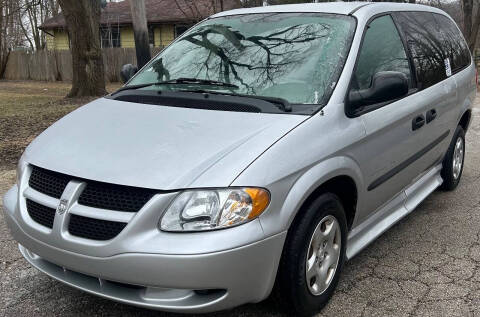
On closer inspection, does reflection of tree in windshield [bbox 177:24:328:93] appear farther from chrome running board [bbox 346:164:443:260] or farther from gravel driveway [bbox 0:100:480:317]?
gravel driveway [bbox 0:100:480:317]

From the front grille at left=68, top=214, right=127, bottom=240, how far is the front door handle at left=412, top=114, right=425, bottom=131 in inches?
93.7

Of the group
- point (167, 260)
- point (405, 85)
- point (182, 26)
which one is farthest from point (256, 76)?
point (182, 26)

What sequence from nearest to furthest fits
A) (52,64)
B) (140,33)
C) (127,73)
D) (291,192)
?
(291,192) → (127,73) → (140,33) → (52,64)

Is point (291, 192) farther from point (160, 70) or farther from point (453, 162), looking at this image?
point (453, 162)

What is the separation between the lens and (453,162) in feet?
16.8

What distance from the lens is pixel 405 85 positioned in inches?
127

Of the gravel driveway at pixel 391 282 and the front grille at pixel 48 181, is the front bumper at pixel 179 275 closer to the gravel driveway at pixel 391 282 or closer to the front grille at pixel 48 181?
the front grille at pixel 48 181

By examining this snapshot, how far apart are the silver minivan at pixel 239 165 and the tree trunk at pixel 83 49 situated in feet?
32.2

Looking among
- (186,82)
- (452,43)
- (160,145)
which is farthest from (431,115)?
(160,145)

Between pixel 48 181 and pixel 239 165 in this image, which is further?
pixel 48 181

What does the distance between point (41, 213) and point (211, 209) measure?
98cm

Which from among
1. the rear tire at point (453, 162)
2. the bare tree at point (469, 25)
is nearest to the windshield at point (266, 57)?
the rear tire at point (453, 162)

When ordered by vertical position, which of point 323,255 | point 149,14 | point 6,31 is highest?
point 149,14

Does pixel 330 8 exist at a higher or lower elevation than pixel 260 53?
higher
